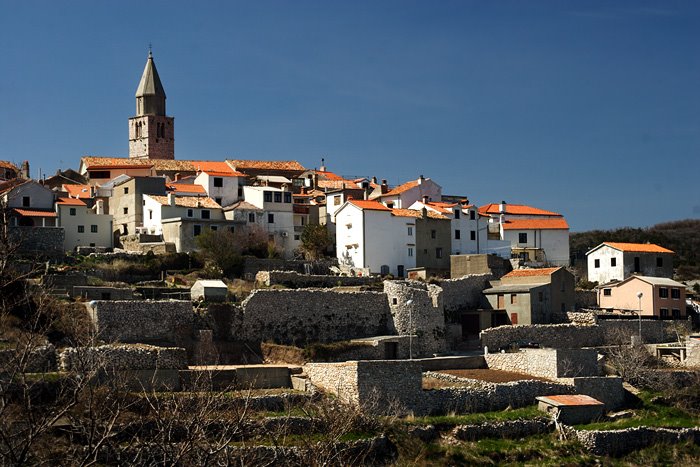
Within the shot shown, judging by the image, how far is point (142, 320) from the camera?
43250mm

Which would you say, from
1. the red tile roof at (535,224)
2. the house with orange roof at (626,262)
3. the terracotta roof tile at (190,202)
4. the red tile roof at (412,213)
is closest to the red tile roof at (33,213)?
the terracotta roof tile at (190,202)

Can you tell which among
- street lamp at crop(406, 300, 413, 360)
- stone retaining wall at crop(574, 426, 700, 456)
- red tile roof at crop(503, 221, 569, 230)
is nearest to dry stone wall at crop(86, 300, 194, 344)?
street lamp at crop(406, 300, 413, 360)

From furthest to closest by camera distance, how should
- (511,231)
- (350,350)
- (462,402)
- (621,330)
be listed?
(511,231) → (621,330) → (350,350) → (462,402)

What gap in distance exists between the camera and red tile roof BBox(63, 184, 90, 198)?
68312mm

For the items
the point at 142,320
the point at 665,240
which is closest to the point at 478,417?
the point at 142,320

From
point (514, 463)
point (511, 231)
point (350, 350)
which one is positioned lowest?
point (514, 463)

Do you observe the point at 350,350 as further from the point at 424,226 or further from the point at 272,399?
the point at 424,226

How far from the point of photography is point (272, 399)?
37.3m

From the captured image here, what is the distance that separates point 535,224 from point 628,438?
31797mm

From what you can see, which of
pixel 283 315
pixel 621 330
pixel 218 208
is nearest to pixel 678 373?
pixel 621 330

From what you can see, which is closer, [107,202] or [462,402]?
[462,402]

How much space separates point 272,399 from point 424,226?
27.4 m

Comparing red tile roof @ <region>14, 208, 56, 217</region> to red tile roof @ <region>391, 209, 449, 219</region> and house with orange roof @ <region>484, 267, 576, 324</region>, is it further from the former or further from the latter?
house with orange roof @ <region>484, 267, 576, 324</region>

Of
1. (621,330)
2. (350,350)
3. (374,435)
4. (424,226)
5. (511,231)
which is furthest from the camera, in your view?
(511,231)
